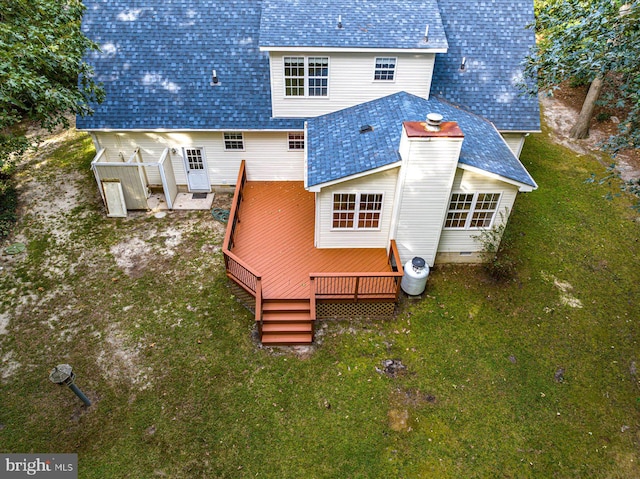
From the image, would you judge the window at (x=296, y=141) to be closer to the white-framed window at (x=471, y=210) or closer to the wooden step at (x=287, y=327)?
the white-framed window at (x=471, y=210)

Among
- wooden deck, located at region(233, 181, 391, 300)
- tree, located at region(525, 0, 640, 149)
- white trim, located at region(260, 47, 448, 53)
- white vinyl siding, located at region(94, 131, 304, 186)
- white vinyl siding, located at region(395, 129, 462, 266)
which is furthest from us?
white vinyl siding, located at region(94, 131, 304, 186)

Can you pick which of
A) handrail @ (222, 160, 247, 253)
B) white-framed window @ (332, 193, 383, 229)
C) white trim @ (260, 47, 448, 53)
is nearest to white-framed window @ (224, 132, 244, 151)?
handrail @ (222, 160, 247, 253)

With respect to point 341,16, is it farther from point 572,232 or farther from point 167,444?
point 167,444

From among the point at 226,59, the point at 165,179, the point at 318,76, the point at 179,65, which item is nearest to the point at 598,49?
the point at 318,76

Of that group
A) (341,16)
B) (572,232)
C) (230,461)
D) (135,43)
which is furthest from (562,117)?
(230,461)

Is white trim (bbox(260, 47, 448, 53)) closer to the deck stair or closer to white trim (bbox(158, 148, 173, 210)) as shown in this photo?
white trim (bbox(158, 148, 173, 210))

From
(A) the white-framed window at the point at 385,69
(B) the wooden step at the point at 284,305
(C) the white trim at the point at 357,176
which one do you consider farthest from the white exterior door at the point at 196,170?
(A) the white-framed window at the point at 385,69

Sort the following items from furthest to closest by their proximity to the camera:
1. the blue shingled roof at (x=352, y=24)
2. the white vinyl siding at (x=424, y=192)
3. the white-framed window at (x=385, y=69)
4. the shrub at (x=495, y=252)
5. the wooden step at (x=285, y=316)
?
the white-framed window at (x=385, y=69) < the blue shingled roof at (x=352, y=24) < the shrub at (x=495, y=252) < the wooden step at (x=285, y=316) < the white vinyl siding at (x=424, y=192)
